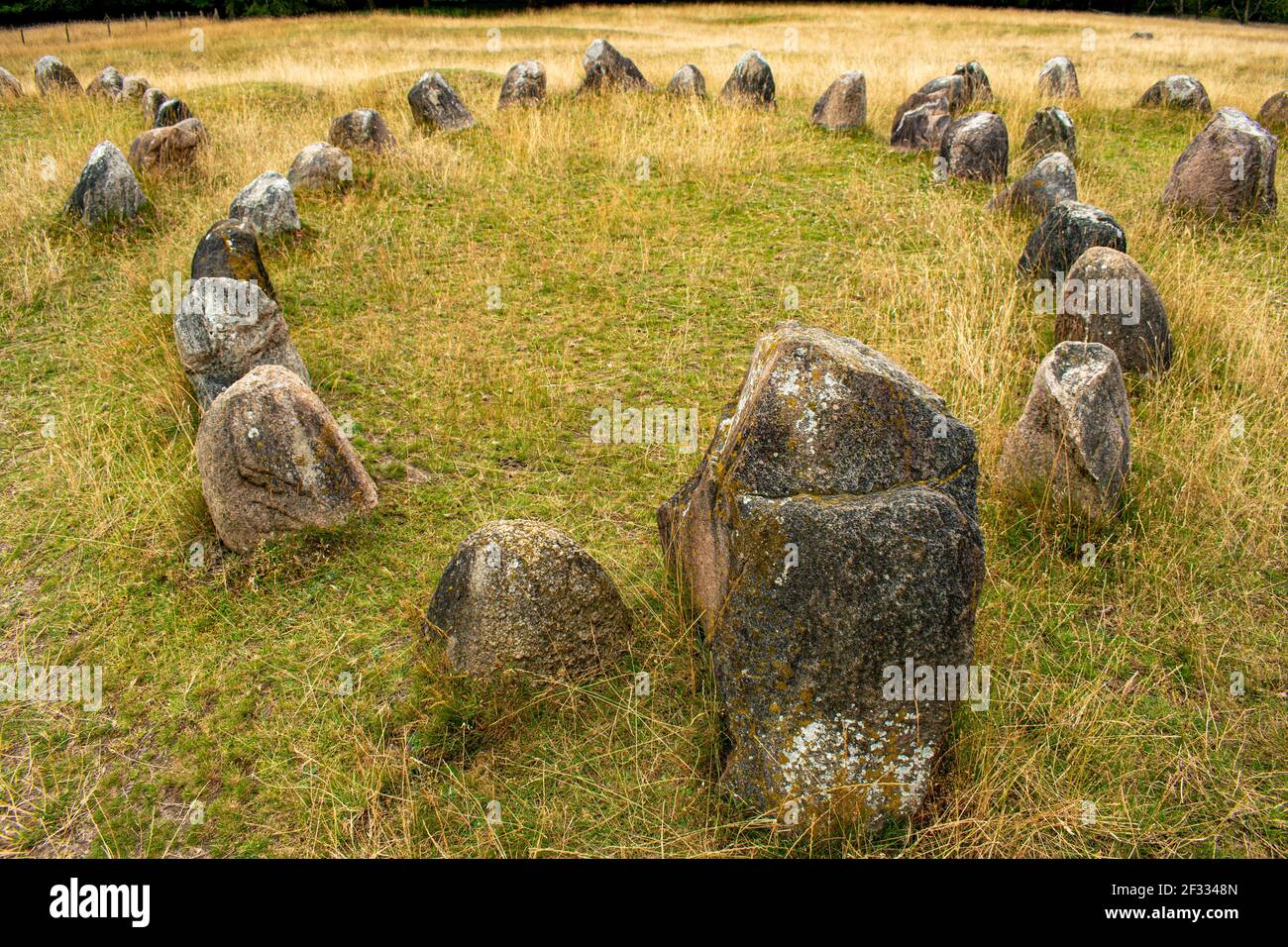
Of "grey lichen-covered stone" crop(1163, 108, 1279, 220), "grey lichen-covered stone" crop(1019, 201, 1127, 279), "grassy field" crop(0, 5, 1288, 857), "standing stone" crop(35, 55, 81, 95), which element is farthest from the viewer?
"standing stone" crop(35, 55, 81, 95)

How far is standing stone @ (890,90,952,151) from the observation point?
42.9 ft

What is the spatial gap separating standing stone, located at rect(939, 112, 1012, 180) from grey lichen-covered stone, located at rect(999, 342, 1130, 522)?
6916 mm

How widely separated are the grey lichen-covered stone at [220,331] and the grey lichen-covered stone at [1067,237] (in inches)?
273

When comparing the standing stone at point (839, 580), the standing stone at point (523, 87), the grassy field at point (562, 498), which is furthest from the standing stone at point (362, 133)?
the standing stone at point (839, 580)

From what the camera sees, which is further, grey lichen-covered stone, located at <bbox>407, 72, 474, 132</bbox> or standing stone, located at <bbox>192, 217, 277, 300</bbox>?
grey lichen-covered stone, located at <bbox>407, 72, 474, 132</bbox>

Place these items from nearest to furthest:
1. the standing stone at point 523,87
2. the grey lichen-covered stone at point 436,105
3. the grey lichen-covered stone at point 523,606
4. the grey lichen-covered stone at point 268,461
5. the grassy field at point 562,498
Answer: the grassy field at point 562,498, the grey lichen-covered stone at point 523,606, the grey lichen-covered stone at point 268,461, the grey lichen-covered stone at point 436,105, the standing stone at point 523,87

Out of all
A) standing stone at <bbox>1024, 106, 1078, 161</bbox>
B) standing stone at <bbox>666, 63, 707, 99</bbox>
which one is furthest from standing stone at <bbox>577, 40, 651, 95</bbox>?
standing stone at <bbox>1024, 106, 1078, 161</bbox>

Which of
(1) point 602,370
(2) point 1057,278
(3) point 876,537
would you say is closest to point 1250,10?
(2) point 1057,278

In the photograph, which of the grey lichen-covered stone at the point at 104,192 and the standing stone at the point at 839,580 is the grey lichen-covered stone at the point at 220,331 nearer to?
the standing stone at the point at 839,580

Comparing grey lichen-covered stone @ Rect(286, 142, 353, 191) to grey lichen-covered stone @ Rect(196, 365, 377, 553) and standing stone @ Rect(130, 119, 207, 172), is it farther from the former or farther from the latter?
grey lichen-covered stone @ Rect(196, 365, 377, 553)

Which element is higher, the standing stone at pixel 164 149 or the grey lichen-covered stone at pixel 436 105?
the grey lichen-covered stone at pixel 436 105

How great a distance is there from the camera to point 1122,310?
7.18m

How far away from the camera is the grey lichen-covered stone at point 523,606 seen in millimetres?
4352

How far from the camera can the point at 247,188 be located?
9898 mm
